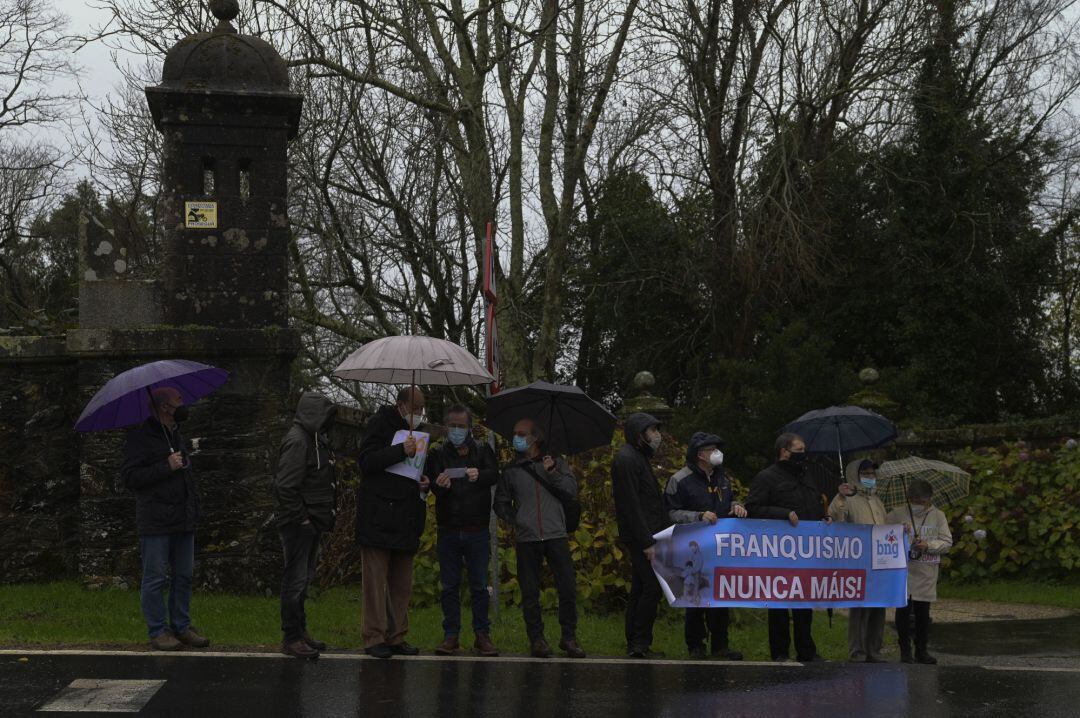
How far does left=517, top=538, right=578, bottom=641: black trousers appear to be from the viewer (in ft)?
30.8

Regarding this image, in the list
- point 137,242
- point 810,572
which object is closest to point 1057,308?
point 137,242

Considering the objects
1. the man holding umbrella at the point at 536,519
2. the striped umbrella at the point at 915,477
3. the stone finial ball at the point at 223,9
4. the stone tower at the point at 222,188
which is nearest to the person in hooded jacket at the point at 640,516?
the man holding umbrella at the point at 536,519

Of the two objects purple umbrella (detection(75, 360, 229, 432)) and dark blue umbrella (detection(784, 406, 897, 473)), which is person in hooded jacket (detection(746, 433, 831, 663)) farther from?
purple umbrella (detection(75, 360, 229, 432))

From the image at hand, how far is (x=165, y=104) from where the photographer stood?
1172 cm

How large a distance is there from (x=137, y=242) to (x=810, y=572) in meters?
22.4

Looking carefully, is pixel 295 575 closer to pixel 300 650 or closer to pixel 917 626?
pixel 300 650

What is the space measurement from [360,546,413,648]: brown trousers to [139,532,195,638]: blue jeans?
1210mm

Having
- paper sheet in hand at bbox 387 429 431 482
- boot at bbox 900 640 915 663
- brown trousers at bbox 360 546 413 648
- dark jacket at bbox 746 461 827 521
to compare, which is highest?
paper sheet in hand at bbox 387 429 431 482

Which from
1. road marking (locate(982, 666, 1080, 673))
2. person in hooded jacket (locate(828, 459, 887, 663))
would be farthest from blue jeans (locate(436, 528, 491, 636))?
road marking (locate(982, 666, 1080, 673))

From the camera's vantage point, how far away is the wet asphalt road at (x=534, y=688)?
7309 mm

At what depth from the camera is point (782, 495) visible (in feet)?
32.2

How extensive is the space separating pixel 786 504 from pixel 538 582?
194 cm

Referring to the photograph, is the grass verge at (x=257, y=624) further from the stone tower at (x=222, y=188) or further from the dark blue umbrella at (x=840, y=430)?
the stone tower at (x=222, y=188)

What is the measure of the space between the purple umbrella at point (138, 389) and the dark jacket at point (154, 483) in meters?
0.13
